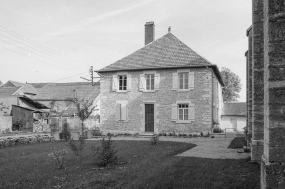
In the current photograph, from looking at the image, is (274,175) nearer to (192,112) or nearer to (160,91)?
(192,112)

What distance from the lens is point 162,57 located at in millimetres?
21891

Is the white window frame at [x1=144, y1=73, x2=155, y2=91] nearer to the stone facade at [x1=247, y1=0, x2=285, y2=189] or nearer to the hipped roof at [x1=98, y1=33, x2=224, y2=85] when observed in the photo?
the hipped roof at [x1=98, y1=33, x2=224, y2=85]

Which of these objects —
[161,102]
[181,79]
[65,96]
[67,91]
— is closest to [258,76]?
[181,79]

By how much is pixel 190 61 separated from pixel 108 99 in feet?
23.7

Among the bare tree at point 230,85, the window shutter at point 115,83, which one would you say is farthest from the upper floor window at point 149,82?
the bare tree at point 230,85

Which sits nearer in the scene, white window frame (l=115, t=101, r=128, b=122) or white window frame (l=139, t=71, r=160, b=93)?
white window frame (l=139, t=71, r=160, b=93)

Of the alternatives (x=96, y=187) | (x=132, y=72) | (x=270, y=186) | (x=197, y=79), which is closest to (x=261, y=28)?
(x=270, y=186)

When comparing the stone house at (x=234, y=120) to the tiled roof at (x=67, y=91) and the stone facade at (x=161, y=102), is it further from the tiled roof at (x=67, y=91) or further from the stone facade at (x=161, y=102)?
the tiled roof at (x=67, y=91)

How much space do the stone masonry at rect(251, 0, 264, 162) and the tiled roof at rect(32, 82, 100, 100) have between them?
26871mm

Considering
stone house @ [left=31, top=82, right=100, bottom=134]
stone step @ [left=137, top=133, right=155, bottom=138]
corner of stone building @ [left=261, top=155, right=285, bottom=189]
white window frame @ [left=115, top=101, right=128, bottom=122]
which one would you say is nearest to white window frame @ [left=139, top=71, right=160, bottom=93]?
white window frame @ [left=115, top=101, right=128, bottom=122]

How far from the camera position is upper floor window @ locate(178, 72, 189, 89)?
2074 centimetres

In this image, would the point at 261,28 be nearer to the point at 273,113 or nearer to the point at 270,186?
the point at 273,113

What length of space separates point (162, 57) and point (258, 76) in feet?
48.7

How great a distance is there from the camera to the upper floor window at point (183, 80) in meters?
20.7
